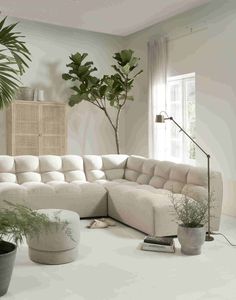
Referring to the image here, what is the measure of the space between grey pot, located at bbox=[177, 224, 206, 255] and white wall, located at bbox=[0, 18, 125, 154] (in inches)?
167

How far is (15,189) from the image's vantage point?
171 inches

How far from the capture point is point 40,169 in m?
5.02

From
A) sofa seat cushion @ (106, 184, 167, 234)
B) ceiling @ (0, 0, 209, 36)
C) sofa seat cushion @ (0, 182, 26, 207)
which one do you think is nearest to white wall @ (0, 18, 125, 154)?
ceiling @ (0, 0, 209, 36)

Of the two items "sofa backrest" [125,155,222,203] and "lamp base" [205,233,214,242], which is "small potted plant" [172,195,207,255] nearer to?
"lamp base" [205,233,214,242]

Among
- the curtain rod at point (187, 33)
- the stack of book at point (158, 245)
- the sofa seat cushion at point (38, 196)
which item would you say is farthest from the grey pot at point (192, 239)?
the curtain rod at point (187, 33)

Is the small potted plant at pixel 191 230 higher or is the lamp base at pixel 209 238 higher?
the small potted plant at pixel 191 230

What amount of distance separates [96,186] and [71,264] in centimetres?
175

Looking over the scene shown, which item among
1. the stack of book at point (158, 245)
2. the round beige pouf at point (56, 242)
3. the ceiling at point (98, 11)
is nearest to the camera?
the round beige pouf at point (56, 242)

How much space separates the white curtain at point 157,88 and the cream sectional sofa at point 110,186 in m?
1.14

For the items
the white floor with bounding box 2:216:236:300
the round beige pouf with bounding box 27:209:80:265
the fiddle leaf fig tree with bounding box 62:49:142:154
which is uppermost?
the fiddle leaf fig tree with bounding box 62:49:142:154

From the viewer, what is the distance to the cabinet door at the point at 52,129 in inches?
255

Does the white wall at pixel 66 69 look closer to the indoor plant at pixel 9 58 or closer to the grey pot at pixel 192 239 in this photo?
the indoor plant at pixel 9 58

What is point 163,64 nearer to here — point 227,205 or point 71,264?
point 227,205

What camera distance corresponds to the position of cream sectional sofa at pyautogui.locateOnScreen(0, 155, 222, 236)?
399cm
